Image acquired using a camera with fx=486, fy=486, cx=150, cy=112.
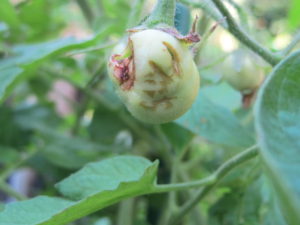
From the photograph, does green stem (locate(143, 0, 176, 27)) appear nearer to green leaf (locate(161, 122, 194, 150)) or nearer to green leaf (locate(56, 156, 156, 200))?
green leaf (locate(56, 156, 156, 200))

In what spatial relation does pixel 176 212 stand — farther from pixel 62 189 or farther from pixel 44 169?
pixel 44 169

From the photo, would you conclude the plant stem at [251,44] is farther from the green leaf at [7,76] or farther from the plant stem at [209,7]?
the green leaf at [7,76]

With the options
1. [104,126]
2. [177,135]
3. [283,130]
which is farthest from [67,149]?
[283,130]

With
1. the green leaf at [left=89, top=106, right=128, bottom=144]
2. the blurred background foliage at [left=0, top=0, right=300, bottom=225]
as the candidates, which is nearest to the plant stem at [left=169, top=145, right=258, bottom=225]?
the blurred background foliage at [left=0, top=0, right=300, bottom=225]

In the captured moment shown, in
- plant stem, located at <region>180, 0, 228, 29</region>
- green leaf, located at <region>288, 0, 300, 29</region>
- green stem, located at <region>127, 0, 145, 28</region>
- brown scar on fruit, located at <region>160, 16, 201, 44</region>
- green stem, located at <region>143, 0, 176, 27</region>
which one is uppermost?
green stem, located at <region>143, 0, 176, 27</region>

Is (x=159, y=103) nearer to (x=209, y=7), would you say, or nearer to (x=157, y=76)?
(x=157, y=76)

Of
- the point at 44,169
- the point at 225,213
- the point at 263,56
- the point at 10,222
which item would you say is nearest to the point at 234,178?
the point at 225,213

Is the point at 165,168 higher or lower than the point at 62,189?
lower
